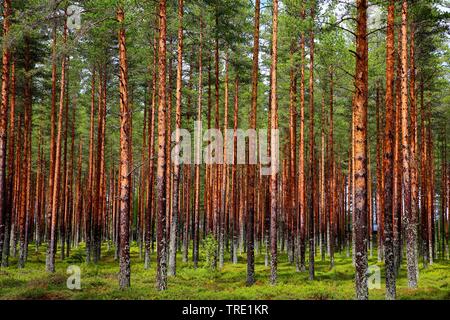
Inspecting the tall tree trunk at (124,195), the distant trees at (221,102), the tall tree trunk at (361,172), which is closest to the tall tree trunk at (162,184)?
the distant trees at (221,102)

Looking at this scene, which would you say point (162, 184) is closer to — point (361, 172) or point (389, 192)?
point (361, 172)

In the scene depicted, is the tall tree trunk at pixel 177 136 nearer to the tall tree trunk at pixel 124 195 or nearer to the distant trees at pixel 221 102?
the distant trees at pixel 221 102

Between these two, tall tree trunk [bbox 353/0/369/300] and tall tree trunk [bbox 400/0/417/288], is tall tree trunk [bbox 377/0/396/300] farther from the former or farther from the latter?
tall tree trunk [bbox 400/0/417/288]

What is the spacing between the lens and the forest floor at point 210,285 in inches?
530

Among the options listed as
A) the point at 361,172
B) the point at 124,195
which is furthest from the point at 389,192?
the point at 124,195

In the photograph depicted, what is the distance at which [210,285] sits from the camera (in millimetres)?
17312

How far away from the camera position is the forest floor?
44.1 feet

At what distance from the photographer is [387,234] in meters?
12.8

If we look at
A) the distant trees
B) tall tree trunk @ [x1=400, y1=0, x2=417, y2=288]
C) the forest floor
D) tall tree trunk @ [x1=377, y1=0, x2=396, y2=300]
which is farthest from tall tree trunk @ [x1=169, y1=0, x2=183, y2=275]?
tall tree trunk @ [x1=400, y1=0, x2=417, y2=288]

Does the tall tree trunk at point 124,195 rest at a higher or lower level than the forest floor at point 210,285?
higher

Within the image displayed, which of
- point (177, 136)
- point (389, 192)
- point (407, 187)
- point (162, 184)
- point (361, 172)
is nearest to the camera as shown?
point (361, 172)
